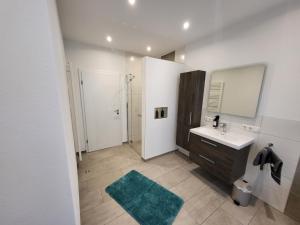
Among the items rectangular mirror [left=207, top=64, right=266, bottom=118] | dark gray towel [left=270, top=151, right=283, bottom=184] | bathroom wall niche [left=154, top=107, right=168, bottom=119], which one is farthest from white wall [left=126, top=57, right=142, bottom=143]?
dark gray towel [left=270, top=151, right=283, bottom=184]

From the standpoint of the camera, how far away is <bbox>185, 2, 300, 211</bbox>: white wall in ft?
4.99

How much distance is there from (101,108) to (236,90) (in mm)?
2847

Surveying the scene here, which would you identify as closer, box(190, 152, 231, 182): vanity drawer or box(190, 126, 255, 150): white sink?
box(190, 126, 255, 150): white sink

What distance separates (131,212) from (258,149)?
1.99 m

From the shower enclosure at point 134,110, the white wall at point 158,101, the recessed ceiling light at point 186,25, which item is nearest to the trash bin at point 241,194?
the white wall at point 158,101

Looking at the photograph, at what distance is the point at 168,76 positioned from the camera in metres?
2.66

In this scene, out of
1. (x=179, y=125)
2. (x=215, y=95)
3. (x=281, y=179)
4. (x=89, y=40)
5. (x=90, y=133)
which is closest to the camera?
(x=281, y=179)

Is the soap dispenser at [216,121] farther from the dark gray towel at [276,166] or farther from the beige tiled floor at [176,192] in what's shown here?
the beige tiled floor at [176,192]

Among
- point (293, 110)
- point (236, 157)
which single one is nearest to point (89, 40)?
point (236, 157)

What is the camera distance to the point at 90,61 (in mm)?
2889

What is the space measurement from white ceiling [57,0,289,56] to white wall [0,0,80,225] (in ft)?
4.86

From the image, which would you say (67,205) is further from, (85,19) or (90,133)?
(90,133)

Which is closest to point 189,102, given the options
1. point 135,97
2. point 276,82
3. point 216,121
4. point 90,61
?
point 216,121

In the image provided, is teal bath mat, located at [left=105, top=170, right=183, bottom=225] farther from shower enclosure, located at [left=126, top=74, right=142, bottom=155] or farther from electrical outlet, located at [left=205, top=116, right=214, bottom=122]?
electrical outlet, located at [left=205, top=116, right=214, bottom=122]
